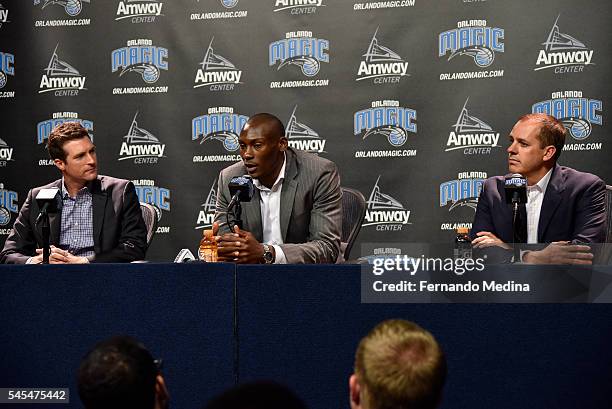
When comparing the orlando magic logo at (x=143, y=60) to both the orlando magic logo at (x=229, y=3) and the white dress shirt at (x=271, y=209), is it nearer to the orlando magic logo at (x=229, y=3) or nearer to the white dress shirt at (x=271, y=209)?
the orlando magic logo at (x=229, y=3)

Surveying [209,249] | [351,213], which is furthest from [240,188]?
[351,213]

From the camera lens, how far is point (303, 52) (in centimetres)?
570

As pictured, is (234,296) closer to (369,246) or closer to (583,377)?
(369,246)

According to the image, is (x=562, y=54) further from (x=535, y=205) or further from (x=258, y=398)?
(x=258, y=398)

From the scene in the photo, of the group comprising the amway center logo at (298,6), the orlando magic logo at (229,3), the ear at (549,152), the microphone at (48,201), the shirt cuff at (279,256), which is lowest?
the shirt cuff at (279,256)

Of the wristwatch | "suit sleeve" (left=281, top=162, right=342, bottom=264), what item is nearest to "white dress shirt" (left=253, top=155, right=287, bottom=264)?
"suit sleeve" (left=281, top=162, right=342, bottom=264)

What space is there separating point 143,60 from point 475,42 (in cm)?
239

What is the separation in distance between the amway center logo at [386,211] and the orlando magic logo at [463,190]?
284 mm

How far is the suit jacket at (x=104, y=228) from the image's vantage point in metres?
4.09

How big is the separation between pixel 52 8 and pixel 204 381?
4.07m

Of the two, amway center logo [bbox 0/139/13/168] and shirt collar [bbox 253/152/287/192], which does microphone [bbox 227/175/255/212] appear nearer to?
shirt collar [bbox 253/152/287/192]

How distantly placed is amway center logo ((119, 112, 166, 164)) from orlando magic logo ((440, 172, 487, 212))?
2047mm

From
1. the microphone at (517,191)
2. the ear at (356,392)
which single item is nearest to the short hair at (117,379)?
the ear at (356,392)

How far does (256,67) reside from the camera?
5766 mm
